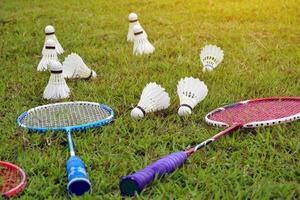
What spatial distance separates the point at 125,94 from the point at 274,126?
1.03 m

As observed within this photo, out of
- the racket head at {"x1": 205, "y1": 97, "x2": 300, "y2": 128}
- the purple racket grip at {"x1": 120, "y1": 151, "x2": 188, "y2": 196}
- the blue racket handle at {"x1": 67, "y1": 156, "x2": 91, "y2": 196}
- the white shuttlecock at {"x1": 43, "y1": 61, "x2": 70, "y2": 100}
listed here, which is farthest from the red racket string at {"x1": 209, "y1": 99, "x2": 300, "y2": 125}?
the white shuttlecock at {"x1": 43, "y1": 61, "x2": 70, "y2": 100}

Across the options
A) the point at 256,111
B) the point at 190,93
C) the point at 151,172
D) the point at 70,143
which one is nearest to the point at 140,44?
the point at 190,93

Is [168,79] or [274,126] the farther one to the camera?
[168,79]

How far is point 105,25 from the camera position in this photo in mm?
5715

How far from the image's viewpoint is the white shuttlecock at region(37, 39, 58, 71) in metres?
3.95

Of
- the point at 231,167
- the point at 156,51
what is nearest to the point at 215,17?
the point at 156,51

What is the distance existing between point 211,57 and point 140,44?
801 millimetres

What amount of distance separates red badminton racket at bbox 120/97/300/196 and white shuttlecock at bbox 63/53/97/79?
1175mm

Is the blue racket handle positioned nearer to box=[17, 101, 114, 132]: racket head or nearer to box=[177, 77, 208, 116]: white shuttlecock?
Answer: box=[17, 101, 114, 132]: racket head

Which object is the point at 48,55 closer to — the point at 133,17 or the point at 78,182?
the point at 133,17

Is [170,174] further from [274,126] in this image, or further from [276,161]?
[274,126]

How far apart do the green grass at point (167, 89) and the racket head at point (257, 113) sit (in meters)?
0.06

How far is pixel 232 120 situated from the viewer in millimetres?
2703

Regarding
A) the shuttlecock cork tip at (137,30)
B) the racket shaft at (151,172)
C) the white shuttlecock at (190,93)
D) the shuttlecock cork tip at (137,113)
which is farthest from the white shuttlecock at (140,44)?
the racket shaft at (151,172)
